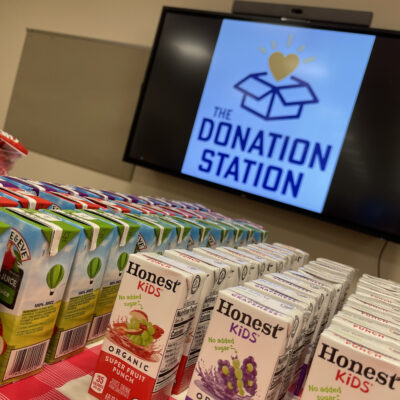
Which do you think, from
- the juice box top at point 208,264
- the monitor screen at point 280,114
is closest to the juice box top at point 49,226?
the juice box top at point 208,264

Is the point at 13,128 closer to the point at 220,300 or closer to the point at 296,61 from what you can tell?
→ the point at 296,61

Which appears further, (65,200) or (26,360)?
(65,200)

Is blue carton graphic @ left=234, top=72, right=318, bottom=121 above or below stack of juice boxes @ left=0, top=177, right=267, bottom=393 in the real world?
above

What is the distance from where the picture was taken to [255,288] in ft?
2.97

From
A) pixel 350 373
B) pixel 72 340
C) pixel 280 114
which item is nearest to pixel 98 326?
pixel 72 340

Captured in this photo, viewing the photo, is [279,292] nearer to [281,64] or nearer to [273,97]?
[273,97]

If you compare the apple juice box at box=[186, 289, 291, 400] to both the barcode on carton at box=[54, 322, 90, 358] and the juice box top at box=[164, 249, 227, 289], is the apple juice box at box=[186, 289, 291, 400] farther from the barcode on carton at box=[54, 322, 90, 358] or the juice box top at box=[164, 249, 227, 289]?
the barcode on carton at box=[54, 322, 90, 358]

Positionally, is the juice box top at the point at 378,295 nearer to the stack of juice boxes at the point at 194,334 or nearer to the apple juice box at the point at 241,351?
the stack of juice boxes at the point at 194,334

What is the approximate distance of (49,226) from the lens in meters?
0.81

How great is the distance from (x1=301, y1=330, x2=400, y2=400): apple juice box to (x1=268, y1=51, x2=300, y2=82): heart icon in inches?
92.7

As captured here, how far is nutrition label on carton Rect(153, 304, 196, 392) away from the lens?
31.7 inches

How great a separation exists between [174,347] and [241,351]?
141mm

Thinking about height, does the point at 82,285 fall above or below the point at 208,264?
below

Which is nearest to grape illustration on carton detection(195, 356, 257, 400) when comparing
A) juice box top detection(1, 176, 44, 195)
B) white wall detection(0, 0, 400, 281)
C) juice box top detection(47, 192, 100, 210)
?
juice box top detection(47, 192, 100, 210)
